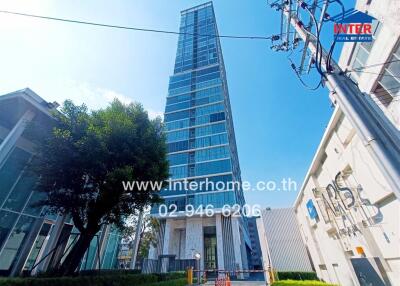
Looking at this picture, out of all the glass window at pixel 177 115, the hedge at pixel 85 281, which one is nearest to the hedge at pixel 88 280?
the hedge at pixel 85 281

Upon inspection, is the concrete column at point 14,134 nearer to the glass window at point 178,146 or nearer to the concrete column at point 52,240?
the concrete column at point 52,240

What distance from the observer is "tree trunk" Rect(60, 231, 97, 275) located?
7969 millimetres

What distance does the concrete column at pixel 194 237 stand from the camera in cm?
3094

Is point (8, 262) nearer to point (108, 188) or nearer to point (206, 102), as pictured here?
point (108, 188)

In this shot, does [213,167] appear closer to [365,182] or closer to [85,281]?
[365,182]

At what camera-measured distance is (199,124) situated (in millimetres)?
41875

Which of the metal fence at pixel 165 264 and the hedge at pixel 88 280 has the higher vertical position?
the metal fence at pixel 165 264

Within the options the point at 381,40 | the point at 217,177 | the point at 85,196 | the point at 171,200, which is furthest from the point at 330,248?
the point at 171,200

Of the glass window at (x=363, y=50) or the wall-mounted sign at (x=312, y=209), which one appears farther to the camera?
the wall-mounted sign at (x=312, y=209)

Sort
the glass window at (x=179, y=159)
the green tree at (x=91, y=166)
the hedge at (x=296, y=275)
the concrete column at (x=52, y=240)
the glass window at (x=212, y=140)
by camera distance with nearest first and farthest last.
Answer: the green tree at (x=91, y=166) < the concrete column at (x=52, y=240) < the hedge at (x=296, y=275) < the glass window at (x=212, y=140) < the glass window at (x=179, y=159)

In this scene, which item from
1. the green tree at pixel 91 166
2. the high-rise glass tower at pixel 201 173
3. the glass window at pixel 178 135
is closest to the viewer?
the green tree at pixel 91 166

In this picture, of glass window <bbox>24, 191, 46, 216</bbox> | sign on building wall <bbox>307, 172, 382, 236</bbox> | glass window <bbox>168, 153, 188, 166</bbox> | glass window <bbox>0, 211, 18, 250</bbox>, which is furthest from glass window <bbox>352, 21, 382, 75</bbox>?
glass window <bbox>168, 153, 188, 166</bbox>

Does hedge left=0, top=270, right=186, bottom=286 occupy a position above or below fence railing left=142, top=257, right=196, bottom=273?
below

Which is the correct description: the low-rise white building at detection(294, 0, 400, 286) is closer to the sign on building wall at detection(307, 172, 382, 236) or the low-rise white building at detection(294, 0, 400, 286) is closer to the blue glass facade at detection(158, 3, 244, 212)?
the sign on building wall at detection(307, 172, 382, 236)
